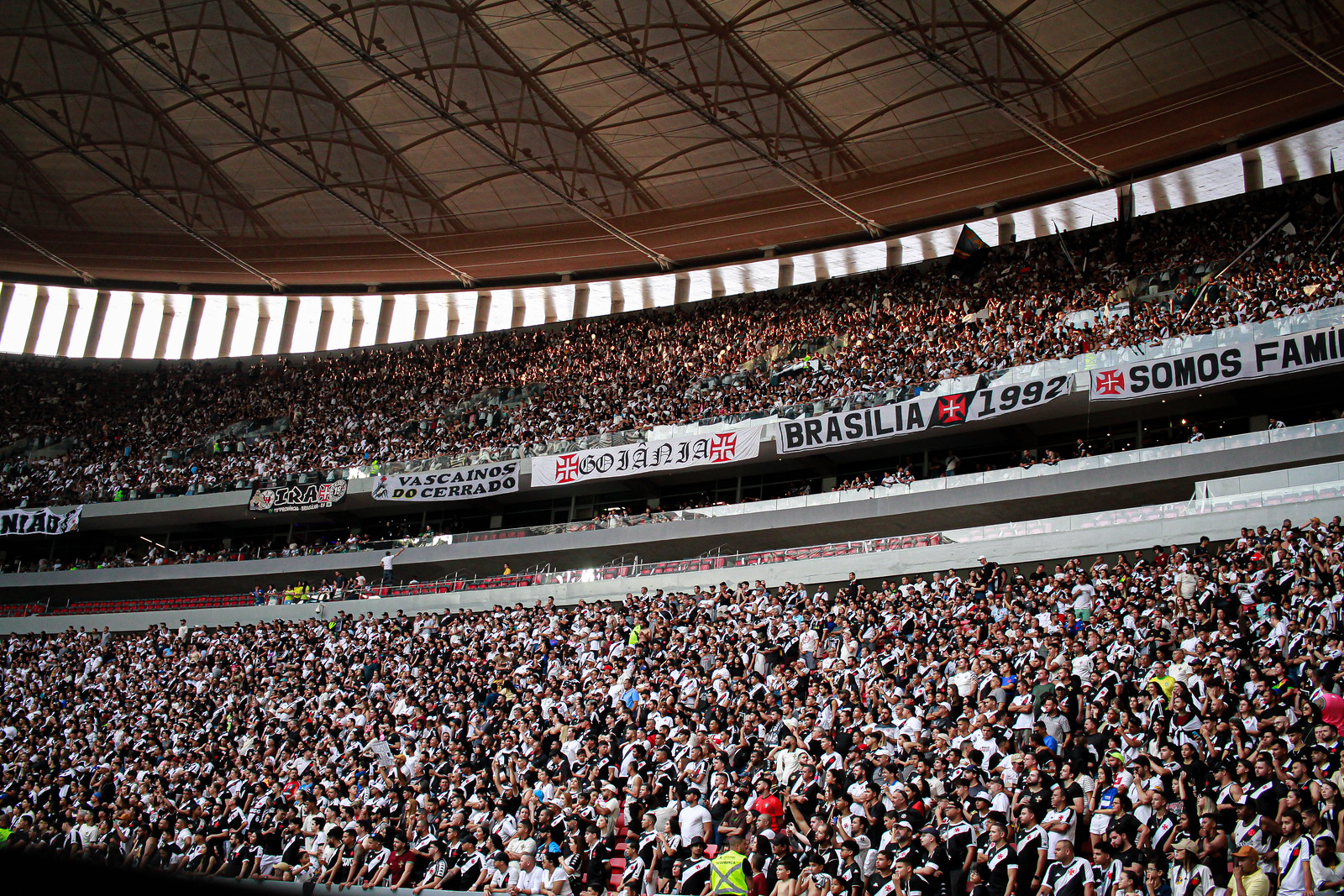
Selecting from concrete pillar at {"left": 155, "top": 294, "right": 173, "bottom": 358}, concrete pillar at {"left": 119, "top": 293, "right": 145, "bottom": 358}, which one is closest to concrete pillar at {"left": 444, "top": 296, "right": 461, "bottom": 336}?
concrete pillar at {"left": 155, "top": 294, "right": 173, "bottom": 358}

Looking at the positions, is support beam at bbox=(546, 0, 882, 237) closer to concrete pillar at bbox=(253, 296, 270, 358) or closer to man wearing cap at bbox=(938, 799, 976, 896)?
man wearing cap at bbox=(938, 799, 976, 896)

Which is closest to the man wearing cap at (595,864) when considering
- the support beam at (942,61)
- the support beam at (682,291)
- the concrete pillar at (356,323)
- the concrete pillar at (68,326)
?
the support beam at (942,61)

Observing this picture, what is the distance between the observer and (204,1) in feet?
103

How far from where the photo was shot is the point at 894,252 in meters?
38.9

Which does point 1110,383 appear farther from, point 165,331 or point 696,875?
point 165,331

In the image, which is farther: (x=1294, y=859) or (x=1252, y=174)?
(x=1252, y=174)

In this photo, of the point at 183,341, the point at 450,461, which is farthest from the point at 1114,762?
the point at 183,341

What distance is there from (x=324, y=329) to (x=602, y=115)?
2222 centimetres

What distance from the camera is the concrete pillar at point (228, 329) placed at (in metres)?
51.6

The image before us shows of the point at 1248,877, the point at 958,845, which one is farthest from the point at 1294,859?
the point at 958,845

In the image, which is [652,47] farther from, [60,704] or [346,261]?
[60,704]

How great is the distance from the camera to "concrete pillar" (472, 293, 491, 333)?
1887 inches

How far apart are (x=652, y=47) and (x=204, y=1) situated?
41.2 ft

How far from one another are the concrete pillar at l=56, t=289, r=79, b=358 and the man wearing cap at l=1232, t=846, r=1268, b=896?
54.2 metres
